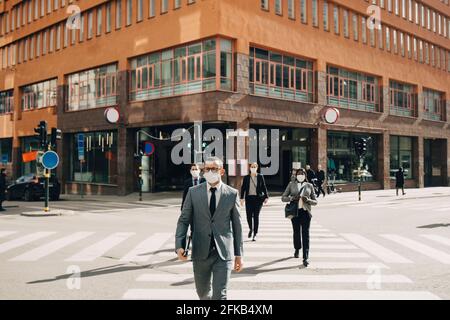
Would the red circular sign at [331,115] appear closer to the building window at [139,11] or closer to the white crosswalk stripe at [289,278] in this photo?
the building window at [139,11]

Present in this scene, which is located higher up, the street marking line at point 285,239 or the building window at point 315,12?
the building window at point 315,12

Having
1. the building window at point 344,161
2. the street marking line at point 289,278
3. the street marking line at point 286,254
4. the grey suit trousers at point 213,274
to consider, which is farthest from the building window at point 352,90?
the grey suit trousers at point 213,274

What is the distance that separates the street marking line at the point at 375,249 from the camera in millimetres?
9070

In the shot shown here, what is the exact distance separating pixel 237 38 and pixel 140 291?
71.1ft

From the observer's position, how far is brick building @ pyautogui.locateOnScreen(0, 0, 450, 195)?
2705 centimetres

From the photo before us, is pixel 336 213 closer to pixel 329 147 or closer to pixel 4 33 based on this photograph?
pixel 329 147

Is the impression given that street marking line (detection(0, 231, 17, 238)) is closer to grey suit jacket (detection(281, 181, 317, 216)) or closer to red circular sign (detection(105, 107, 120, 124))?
grey suit jacket (detection(281, 181, 317, 216))

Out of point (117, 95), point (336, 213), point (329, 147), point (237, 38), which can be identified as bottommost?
point (336, 213)

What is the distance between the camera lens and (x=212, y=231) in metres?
4.93

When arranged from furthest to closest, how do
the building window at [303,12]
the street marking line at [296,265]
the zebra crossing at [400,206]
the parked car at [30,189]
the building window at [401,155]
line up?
the building window at [401,155], the building window at [303,12], the parked car at [30,189], the zebra crossing at [400,206], the street marking line at [296,265]

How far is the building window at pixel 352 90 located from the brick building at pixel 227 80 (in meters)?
0.13

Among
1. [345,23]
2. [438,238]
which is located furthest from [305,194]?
[345,23]
